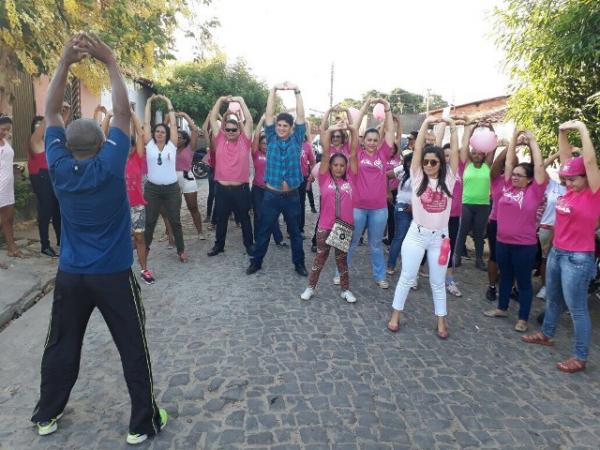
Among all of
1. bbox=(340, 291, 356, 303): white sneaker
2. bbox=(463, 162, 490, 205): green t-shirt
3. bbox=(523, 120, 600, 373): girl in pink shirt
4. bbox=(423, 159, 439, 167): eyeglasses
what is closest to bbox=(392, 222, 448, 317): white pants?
bbox=(423, 159, 439, 167): eyeglasses

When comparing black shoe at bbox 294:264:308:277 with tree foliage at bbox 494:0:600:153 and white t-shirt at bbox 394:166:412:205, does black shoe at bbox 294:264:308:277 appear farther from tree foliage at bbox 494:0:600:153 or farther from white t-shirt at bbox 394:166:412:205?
tree foliage at bbox 494:0:600:153

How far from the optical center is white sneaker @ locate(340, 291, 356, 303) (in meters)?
5.29

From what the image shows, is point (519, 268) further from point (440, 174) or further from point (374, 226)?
point (374, 226)

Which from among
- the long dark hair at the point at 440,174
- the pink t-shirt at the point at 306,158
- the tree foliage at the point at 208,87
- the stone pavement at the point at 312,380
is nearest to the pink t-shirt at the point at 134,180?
the stone pavement at the point at 312,380

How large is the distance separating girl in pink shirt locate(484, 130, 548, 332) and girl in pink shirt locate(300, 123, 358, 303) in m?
1.62

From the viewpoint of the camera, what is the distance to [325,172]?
5410 mm

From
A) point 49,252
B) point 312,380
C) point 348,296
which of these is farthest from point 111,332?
point 49,252

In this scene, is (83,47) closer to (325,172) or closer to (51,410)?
(51,410)

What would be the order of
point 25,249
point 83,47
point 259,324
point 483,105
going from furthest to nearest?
point 483,105 < point 25,249 < point 259,324 < point 83,47

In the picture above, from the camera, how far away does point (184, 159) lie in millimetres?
7672

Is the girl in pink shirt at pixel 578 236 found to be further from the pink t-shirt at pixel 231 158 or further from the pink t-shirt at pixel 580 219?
the pink t-shirt at pixel 231 158

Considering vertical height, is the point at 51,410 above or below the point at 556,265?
below

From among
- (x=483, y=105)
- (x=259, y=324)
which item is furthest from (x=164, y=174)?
(x=483, y=105)

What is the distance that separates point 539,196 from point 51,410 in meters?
4.56
